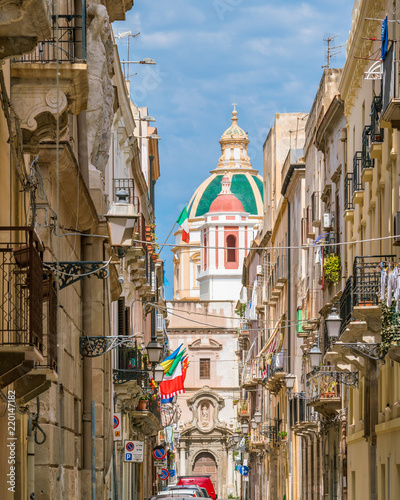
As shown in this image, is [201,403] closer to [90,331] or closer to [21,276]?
[90,331]

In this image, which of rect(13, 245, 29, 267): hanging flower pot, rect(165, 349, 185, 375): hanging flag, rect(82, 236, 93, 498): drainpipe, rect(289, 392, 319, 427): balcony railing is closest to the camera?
rect(13, 245, 29, 267): hanging flower pot

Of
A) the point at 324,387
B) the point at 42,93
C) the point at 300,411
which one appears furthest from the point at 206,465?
the point at 42,93

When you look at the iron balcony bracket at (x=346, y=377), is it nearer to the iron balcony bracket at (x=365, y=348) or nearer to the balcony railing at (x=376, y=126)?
the iron balcony bracket at (x=365, y=348)

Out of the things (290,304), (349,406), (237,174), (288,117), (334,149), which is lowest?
(349,406)

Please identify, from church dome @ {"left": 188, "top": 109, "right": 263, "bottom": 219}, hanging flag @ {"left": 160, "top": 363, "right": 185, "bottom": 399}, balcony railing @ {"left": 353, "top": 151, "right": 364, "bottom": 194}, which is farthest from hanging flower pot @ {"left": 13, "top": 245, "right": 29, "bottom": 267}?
church dome @ {"left": 188, "top": 109, "right": 263, "bottom": 219}

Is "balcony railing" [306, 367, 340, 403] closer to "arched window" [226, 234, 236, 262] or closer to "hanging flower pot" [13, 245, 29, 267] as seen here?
"hanging flower pot" [13, 245, 29, 267]

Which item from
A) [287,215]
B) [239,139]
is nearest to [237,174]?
[239,139]

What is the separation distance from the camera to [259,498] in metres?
69.1

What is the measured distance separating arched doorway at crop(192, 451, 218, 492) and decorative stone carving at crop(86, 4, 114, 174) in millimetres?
79197

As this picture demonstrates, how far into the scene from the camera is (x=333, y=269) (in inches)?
1375

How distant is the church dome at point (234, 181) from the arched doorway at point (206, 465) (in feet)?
105

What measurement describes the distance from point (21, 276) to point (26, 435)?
3.16 meters

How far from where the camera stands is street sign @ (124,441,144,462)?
97.7 ft

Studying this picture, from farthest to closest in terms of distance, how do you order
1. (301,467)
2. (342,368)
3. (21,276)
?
(301,467)
(342,368)
(21,276)
